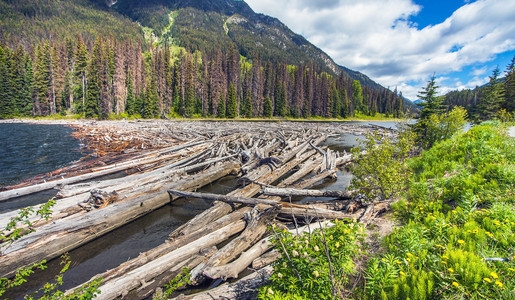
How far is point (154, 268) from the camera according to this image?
200 inches

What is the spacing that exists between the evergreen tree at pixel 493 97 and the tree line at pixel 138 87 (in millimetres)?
47918

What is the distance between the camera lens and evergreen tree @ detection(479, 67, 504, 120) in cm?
4778

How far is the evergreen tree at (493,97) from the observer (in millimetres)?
47781

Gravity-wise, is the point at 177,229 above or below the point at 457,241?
below

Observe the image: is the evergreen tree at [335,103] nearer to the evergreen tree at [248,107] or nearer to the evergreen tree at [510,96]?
the evergreen tree at [248,107]

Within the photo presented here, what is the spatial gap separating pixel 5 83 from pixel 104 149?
6736 centimetres

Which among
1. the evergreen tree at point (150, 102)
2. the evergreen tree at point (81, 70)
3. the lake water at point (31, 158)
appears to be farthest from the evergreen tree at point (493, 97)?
the evergreen tree at point (81, 70)

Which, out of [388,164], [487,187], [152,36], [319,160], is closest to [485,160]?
[487,187]

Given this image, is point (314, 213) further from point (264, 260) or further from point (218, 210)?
point (218, 210)

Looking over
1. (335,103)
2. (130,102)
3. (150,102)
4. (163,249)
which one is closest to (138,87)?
(130,102)

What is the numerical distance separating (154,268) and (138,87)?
82.2m

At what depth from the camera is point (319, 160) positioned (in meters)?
16.6

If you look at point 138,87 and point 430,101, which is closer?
point 430,101

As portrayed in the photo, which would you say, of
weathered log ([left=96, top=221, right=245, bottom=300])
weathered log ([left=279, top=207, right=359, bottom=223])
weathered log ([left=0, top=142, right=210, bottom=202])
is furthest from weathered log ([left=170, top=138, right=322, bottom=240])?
weathered log ([left=0, top=142, right=210, bottom=202])
